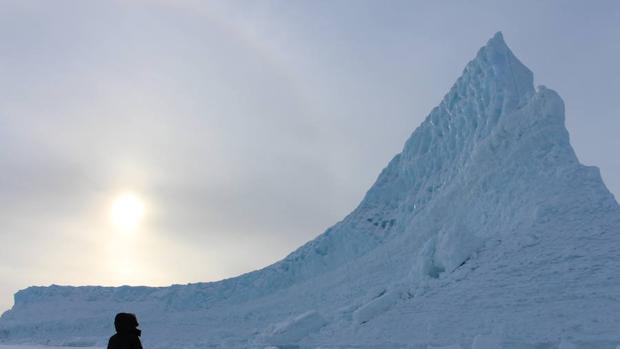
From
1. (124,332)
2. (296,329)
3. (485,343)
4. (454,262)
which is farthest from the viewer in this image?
(296,329)

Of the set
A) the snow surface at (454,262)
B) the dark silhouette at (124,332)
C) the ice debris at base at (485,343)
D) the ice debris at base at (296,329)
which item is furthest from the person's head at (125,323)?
the ice debris at base at (296,329)

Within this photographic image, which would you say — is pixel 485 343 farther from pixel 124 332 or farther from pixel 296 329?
pixel 124 332

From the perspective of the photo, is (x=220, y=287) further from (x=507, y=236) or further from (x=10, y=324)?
(x=507, y=236)

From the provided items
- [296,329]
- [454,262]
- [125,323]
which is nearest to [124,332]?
[125,323]

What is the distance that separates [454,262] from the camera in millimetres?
22516

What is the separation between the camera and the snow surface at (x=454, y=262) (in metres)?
18.8

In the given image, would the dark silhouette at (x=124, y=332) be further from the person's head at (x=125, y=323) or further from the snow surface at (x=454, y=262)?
the snow surface at (x=454, y=262)

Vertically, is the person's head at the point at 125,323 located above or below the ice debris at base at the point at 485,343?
above

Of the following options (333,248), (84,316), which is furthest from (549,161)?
(84,316)

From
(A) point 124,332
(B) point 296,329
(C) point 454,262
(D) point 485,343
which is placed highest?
(B) point 296,329

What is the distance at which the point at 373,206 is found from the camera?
39219 millimetres

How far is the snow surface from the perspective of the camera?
18.8m

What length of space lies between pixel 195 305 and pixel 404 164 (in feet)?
55.5

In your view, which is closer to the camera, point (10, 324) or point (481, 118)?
point (481, 118)
